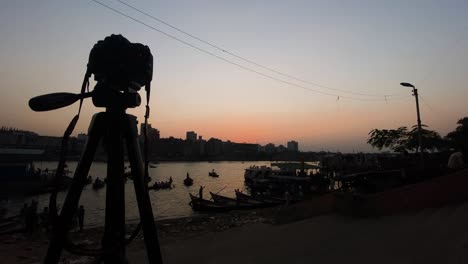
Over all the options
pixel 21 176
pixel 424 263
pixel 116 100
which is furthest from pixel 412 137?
pixel 21 176

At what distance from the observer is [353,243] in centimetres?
1110

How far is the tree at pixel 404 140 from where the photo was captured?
48.2 m

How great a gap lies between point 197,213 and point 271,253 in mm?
27929

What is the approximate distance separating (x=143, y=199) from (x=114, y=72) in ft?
4.24

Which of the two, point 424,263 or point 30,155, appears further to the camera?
point 30,155

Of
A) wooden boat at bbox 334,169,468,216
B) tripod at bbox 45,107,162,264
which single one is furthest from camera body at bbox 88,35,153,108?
wooden boat at bbox 334,169,468,216

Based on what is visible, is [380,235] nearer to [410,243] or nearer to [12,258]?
[410,243]

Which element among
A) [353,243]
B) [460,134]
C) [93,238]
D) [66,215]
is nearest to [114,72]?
[66,215]

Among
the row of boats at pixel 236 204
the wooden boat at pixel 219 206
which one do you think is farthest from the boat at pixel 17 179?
the row of boats at pixel 236 204

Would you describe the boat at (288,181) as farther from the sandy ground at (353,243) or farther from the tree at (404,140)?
the sandy ground at (353,243)

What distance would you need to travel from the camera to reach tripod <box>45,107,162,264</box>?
10.3 feet

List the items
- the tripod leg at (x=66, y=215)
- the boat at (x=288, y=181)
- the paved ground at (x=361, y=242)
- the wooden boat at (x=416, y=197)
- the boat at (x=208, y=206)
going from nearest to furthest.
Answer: the tripod leg at (x=66, y=215)
the paved ground at (x=361, y=242)
the wooden boat at (x=416, y=197)
the boat at (x=208, y=206)
the boat at (x=288, y=181)

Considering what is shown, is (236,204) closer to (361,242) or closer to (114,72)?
(361,242)

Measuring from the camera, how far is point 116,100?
3561mm
